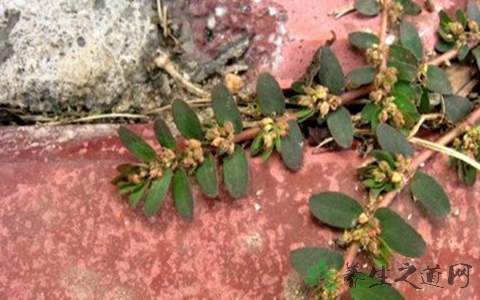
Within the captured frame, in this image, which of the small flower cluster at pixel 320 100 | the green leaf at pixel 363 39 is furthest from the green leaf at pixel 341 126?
the green leaf at pixel 363 39

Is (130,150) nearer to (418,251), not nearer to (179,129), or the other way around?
(179,129)

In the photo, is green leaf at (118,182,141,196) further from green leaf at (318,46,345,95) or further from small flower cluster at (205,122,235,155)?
green leaf at (318,46,345,95)

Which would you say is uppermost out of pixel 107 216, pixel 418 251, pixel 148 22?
pixel 148 22

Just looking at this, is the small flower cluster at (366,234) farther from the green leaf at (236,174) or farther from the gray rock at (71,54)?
the gray rock at (71,54)

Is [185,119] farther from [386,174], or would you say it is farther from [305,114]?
[386,174]

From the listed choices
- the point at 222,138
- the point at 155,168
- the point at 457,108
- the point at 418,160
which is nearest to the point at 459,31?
the point at 457,108

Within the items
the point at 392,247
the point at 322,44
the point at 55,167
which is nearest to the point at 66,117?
the point at 55,167
